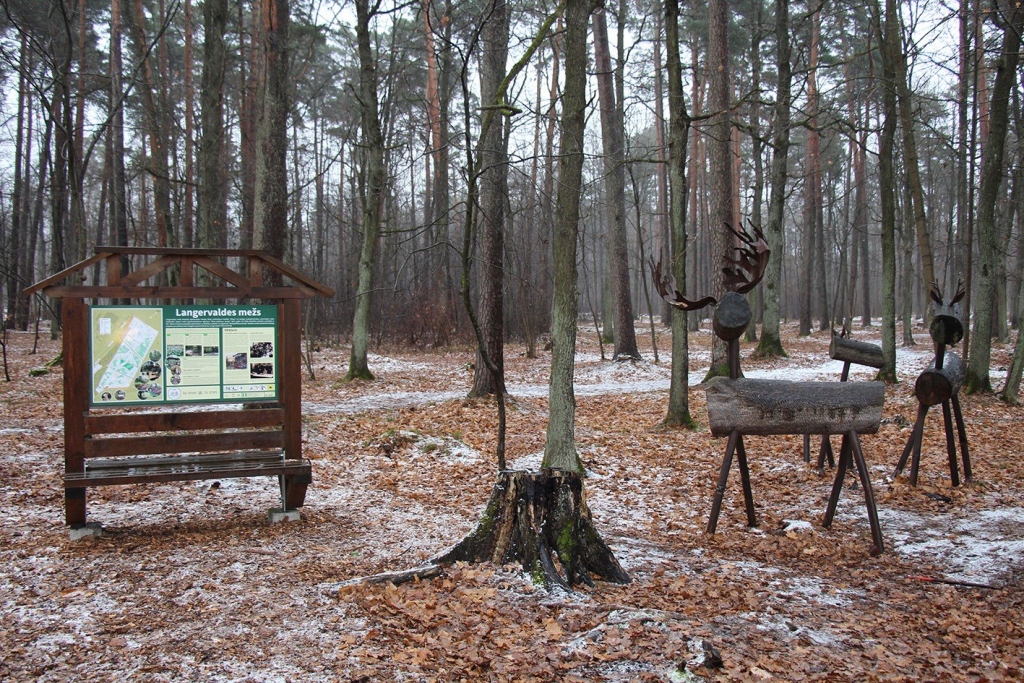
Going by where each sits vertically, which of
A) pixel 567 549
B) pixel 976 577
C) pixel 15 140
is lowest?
pixel 976 577

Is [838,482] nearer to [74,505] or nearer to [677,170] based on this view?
[677,170]

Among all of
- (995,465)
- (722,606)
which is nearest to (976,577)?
(722,606)

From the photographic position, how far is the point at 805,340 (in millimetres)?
27500

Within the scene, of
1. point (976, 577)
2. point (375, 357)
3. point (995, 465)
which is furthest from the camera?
point (375, 357)

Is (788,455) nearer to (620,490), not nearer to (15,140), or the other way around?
(620,490)

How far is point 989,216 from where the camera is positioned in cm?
1241

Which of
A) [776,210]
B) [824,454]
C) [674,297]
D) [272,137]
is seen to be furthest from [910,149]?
[272,137]

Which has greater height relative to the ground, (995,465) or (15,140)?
(15,140)

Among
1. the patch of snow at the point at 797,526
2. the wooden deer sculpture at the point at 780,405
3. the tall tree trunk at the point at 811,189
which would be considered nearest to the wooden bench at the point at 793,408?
the wooden deer sculpture at the point at 780,405

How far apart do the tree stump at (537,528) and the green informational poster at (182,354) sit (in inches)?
93.0

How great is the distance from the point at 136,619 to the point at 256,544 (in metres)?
1.45

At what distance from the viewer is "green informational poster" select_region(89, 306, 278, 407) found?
5695 mm

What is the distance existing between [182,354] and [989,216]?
12739mm

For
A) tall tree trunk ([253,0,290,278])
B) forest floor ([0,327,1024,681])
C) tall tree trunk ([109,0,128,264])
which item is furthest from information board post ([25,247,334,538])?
tall tree trunk ([109,0,128,264])
